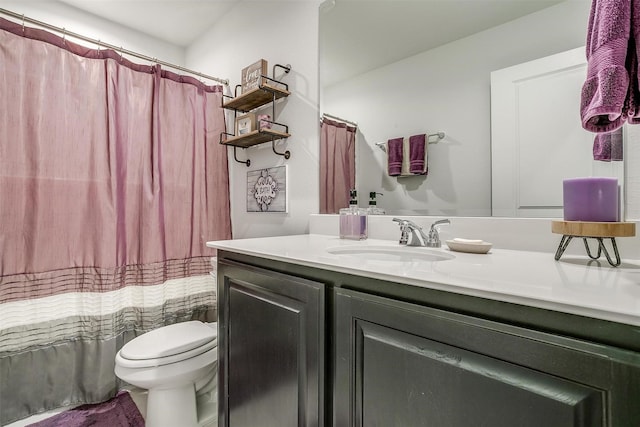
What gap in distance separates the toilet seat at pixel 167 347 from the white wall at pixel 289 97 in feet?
2.14

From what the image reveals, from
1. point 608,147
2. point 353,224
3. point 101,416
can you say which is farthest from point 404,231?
point 101,416

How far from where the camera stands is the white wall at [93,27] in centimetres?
184

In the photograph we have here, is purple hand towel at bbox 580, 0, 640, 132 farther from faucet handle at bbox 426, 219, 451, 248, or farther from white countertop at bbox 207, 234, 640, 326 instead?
faucet handle at bbox 426, 219, 451, 248

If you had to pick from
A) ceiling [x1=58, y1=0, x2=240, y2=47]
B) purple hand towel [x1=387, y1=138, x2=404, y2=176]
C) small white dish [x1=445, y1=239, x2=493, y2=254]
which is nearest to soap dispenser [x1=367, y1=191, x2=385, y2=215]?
purple hand towel [x1=387, y1=138, x2=404, y2=176]

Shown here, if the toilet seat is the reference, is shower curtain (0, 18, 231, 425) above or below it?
above

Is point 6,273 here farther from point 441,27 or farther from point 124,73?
point 441,27

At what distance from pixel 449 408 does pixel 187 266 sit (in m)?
1.74

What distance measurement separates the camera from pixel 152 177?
1.77 m

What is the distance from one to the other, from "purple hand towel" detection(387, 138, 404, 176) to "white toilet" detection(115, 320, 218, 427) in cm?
111

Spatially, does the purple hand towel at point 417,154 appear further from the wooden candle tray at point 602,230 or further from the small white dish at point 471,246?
the wooden candle tray at point 602,230

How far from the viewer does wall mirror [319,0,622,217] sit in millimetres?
899

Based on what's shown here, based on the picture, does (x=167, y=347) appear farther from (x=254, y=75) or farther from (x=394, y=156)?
(x=254, y=75)

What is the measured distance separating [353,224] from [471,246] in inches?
19.1

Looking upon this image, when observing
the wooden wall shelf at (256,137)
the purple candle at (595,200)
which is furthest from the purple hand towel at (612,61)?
the wooden wall shelf at (256,137)
